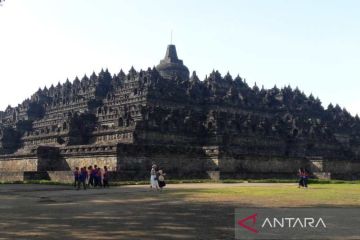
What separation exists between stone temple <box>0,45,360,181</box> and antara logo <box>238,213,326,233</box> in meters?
22.5

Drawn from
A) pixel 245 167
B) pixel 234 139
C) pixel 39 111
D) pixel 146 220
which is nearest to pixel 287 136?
pixel 234 139

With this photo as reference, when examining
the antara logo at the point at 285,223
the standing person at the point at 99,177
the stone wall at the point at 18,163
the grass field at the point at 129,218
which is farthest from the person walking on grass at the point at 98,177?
the antara logo at the point at 285,223

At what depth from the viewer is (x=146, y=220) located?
516 inches

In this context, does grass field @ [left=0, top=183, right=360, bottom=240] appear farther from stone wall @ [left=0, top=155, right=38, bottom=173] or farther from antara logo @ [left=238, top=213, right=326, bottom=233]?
stone wall @ [left=0, top=155, right=38, bottom=173]

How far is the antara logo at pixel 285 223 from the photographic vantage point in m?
12.1

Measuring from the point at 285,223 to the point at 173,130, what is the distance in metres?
38.6

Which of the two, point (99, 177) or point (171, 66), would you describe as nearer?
point (99, 177)

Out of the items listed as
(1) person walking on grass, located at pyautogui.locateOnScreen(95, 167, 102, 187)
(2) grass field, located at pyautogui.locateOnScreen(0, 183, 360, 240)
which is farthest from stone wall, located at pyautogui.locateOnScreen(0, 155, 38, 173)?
(2) grass field, located at pyautogui.locateOnScreen(0, 183, 360, 240)

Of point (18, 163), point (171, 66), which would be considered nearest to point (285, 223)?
point (18, 163)

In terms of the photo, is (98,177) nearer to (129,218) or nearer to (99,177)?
(99,177)

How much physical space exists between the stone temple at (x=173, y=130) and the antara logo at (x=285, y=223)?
73.9ft

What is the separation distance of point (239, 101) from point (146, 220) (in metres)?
60.5

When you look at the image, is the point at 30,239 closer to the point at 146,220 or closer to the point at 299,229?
the point at 146,220

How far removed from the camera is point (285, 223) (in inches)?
Answer: 490
